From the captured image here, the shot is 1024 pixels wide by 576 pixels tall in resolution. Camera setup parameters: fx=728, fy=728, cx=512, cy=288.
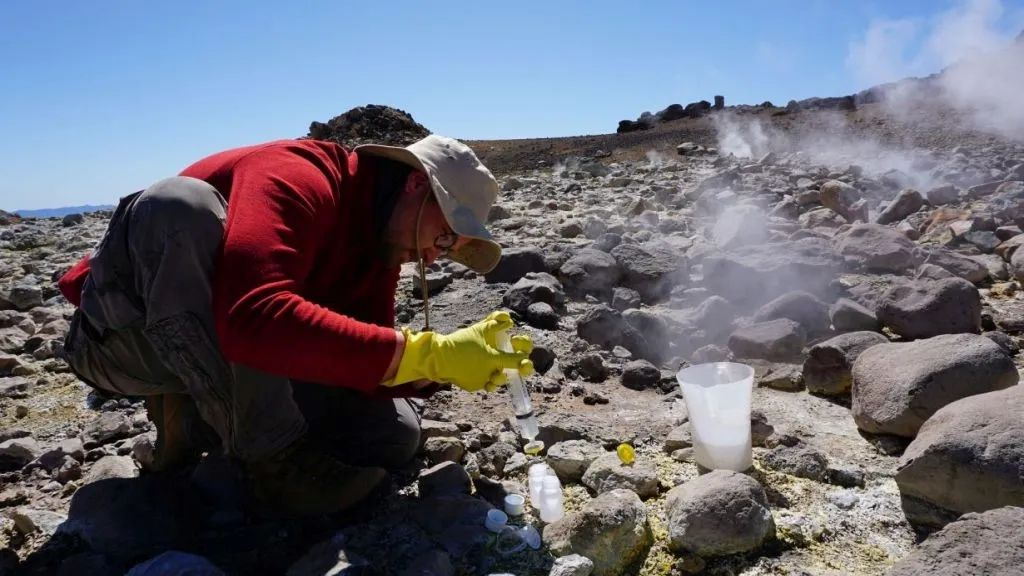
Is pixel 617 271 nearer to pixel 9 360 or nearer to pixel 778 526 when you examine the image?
pixel 778 526

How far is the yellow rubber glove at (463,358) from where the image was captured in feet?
5.53

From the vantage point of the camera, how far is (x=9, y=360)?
3615mm

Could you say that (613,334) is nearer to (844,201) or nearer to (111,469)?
(111,469)

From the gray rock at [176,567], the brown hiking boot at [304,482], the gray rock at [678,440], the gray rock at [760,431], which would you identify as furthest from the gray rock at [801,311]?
the gray rock at [176,567]

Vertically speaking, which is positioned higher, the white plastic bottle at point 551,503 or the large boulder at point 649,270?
the large boulder at point 649,270

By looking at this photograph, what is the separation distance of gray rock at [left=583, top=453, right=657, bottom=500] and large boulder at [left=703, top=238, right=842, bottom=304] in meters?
2.03

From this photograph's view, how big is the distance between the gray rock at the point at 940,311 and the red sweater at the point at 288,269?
7.96 ft

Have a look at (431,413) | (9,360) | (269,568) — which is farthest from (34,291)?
(269,568)

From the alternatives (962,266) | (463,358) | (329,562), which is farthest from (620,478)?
(962,266)

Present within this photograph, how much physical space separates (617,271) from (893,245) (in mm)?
1601

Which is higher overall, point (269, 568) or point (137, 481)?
point (137, 481)

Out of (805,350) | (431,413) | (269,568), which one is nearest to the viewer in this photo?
(269,568)

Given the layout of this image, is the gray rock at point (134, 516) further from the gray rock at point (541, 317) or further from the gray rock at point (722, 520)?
the gray rock at point (541, 317)

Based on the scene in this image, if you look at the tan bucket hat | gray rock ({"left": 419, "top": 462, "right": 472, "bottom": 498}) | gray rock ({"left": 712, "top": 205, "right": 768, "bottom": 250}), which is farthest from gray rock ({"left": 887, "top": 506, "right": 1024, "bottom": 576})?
gray rock ({"left": 712, "top": 205, "right": 768, "bottom": 250})
